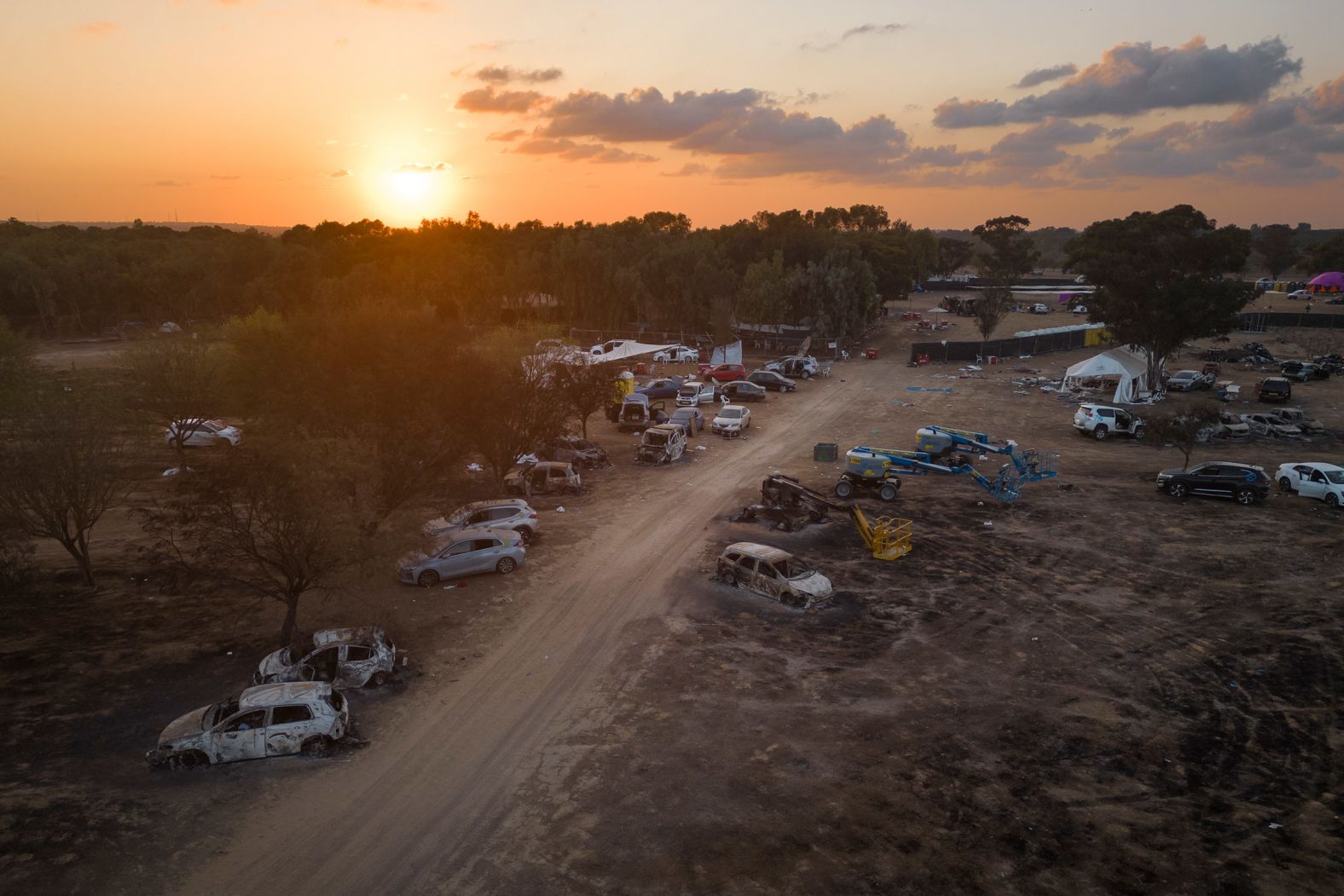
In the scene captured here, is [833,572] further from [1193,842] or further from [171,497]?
[171,497]

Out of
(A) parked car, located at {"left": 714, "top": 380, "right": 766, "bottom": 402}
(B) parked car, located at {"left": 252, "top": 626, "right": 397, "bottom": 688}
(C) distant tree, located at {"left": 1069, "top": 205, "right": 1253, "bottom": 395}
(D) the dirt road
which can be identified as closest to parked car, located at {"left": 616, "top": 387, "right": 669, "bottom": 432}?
(A) parked car, located at {"left": 714, "top": 380, "right": 766, "bottom": 402}

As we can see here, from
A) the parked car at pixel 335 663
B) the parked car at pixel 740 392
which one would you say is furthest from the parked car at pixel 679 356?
the parked car at pixel 335 663

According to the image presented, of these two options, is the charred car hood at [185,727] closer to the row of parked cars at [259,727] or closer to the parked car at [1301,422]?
the row of parked cars at [259,727]

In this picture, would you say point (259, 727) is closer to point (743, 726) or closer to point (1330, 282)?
point (743, 726)

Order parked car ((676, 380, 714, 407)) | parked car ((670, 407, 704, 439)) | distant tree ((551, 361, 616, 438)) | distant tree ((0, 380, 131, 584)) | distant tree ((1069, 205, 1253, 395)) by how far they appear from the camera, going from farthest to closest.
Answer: parked car ((676, 380, 714, 407)), distant tree ((1069, 205, 1253, 395)), parked car ((670, 407, 704, 439)), distant tree ((551, 361, 616, 438)), distant tree ((0, 380, 131, 584))

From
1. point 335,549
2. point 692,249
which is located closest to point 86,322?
point 692,249

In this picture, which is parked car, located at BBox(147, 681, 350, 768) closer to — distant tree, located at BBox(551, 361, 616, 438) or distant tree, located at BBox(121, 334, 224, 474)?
distant tree, located at BBox(551, 361, 616, 438)
